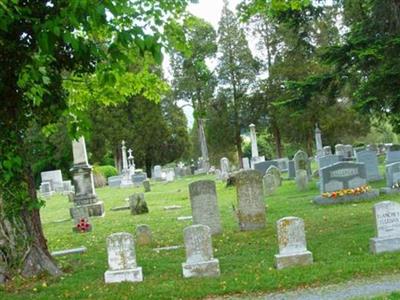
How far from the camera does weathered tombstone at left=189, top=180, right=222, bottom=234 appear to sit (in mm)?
12586

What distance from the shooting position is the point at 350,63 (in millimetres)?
15102

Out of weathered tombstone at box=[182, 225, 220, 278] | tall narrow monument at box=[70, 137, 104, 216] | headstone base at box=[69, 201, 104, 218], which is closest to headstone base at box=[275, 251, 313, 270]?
weathered tombstone at box=[182, 225, 220, 278]

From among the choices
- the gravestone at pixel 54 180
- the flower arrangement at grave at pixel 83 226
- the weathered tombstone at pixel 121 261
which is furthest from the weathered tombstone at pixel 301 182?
the gravestone at pixel 54 180

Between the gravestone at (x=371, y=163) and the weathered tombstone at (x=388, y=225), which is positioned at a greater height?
the gravestone at (x=371, y=163)

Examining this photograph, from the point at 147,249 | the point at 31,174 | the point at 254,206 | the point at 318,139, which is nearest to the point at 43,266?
the point at 31,174

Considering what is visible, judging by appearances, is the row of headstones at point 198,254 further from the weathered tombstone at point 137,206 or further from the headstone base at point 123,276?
the weathered tombstone at point 137,206

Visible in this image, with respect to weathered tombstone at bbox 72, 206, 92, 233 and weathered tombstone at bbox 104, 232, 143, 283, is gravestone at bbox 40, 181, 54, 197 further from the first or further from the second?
weathered tombstone at bbox 104, 232, 143, 283

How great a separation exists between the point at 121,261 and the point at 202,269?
4.10ft

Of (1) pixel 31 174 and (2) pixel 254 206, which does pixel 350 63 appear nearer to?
(2) pixel 254 206

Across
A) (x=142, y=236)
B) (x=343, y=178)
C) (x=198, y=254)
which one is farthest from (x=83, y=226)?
(x=343, y=178)

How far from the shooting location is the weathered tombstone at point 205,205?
41.3ft

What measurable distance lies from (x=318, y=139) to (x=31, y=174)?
31.1 m

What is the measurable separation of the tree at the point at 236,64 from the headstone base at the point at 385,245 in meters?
41.3

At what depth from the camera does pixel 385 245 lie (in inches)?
345
